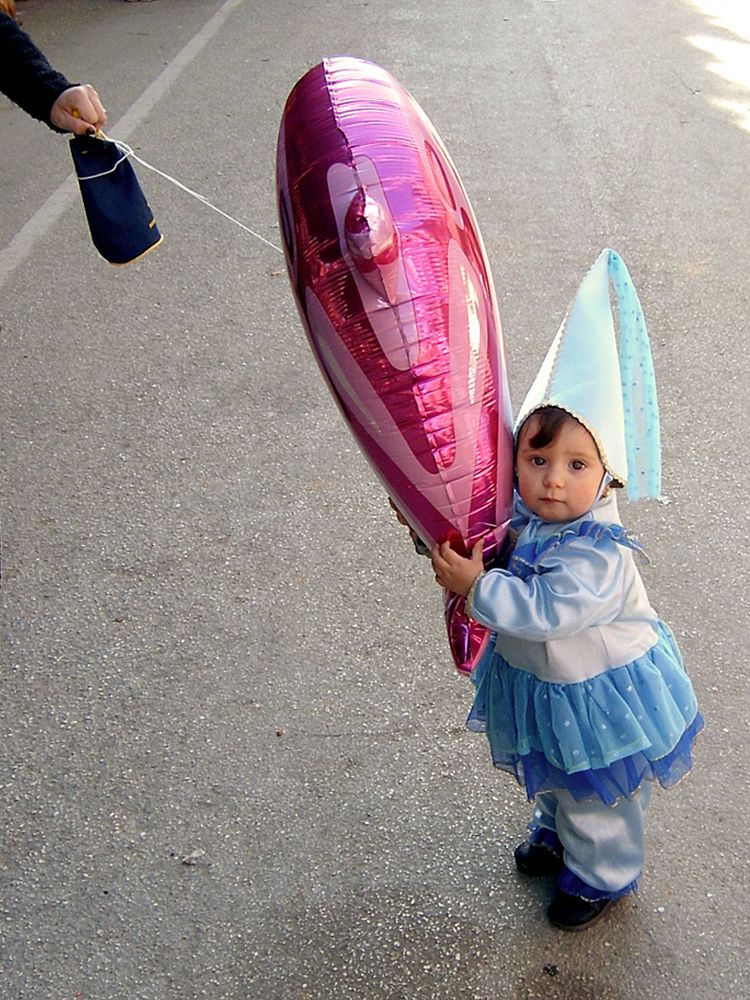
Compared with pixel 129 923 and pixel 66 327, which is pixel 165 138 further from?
pixel 129 923

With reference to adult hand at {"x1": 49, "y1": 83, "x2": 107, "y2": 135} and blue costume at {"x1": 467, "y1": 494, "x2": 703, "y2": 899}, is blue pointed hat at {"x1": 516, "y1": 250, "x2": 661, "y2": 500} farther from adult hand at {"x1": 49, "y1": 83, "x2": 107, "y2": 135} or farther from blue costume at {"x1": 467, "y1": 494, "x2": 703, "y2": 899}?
adult hand at {"x1": 49, "y1": 83, "x2": 107, "y2": 135}

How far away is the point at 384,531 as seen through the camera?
3.70 metres

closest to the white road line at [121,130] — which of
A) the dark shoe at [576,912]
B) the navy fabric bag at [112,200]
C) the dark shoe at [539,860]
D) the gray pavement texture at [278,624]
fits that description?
the gray pavement texture at [278,624]

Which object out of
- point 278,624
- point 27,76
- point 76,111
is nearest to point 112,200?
point 76,111

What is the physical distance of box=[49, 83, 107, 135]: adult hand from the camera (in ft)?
9.21

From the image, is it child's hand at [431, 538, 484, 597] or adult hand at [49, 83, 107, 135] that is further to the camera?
adult hand at [49, 83, 107, 135]

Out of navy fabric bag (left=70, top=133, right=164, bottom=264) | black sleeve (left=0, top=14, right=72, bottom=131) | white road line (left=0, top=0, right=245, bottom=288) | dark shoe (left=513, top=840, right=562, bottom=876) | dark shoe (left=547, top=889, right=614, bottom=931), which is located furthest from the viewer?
white road line (left=0, top=0, right=245, bottom=288)

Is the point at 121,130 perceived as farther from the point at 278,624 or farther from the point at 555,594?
the point at 555,594

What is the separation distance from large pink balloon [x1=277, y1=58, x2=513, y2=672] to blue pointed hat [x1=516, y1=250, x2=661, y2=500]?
12 centimetres

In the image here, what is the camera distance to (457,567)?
2021mm

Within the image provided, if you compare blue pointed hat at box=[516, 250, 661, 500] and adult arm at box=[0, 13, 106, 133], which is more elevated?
adult arm at box=[0, 13, 106, 133]

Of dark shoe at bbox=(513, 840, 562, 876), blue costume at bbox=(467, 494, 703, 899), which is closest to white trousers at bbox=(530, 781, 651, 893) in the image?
blue costume at bbox=(467, 494, 703, 899)

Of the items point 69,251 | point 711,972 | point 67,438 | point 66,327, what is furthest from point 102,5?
point 711,972

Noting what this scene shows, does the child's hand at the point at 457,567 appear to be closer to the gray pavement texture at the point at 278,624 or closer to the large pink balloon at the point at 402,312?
the large pink balloon at the point at 402,312
